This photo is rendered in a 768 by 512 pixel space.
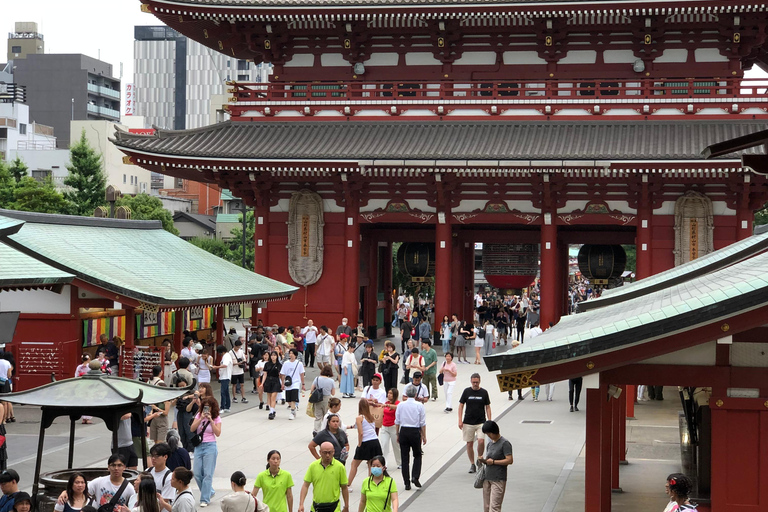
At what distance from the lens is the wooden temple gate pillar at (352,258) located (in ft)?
116

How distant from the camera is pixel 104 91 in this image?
4424 inches

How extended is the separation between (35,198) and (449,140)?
29.3 metres

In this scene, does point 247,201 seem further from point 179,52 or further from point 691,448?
point 179,52

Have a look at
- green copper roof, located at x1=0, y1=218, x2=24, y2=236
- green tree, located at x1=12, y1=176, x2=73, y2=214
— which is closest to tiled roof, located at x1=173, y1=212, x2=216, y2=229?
green tree, located at x1=12, y1=176, x2=73, y2=214

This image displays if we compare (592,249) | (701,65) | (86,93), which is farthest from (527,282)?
(86,93)

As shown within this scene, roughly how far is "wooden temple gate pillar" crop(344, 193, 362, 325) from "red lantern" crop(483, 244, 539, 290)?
6300 mm

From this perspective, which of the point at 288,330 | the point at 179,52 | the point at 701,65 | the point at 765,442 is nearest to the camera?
the point at 765,442

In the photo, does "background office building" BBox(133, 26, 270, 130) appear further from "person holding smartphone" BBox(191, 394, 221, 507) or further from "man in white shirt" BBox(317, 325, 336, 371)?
"person holding smartphone" BBox(191, 394, 221, 507)

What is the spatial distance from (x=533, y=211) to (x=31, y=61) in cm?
8432

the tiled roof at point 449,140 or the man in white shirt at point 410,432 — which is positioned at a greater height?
the tiled roof at point 449,140

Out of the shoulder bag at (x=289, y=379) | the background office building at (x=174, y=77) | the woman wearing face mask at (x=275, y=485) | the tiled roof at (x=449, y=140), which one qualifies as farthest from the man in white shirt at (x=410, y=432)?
the background office building at (x=174, y=77)

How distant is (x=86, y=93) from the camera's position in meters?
108

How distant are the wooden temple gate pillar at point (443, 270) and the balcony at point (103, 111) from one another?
83280 mm

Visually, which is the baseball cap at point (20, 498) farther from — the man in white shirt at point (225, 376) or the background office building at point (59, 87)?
the background office building at point (59, 87)
